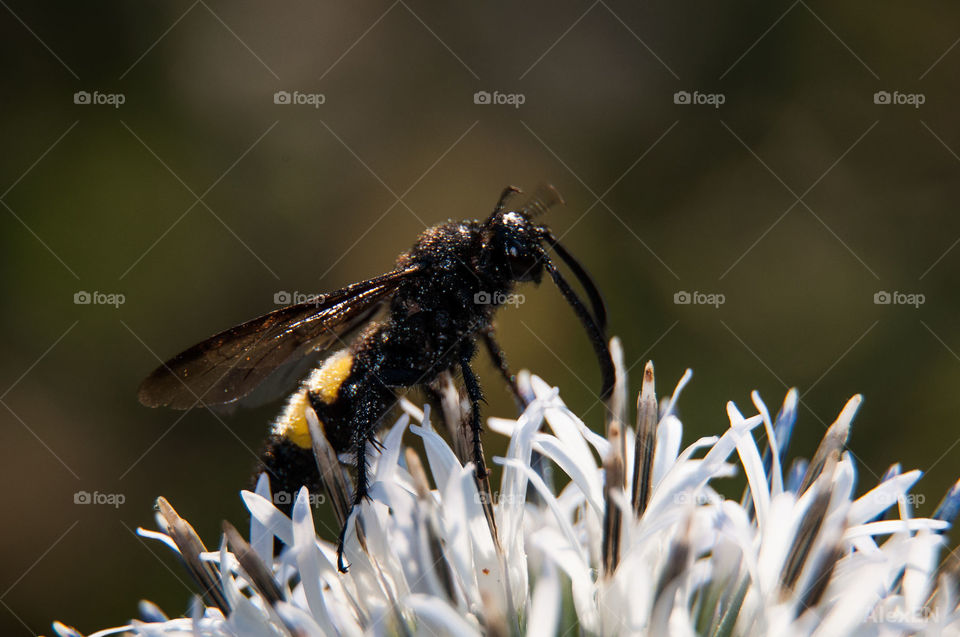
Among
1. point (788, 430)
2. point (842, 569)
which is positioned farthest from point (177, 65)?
point (842, 569)

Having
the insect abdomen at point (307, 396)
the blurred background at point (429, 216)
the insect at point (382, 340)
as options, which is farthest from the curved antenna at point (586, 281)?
the blurred background at point (429, 216)

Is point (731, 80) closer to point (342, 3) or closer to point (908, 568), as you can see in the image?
point (342, 3)

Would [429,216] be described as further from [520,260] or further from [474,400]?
[474,400]

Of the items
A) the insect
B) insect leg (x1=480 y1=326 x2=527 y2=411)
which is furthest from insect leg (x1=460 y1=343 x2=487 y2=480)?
insect leg (x1=480 y1=326 x2=527 y2=411)

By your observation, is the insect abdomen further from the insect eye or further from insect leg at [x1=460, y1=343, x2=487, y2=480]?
the insect eye

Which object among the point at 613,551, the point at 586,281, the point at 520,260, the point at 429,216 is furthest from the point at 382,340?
the point at 429,216
